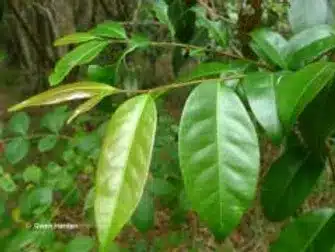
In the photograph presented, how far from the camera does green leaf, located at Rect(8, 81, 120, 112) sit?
46cm

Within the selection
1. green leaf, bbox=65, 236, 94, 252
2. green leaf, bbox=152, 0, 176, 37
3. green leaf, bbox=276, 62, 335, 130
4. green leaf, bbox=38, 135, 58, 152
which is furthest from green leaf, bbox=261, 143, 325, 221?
green leaf, bbox=38, 135, 58, 152

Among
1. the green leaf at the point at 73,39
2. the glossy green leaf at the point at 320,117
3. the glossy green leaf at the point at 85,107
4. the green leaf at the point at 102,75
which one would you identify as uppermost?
the glossy green leaf at the point at 85,107

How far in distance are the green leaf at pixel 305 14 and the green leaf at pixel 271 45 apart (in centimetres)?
3

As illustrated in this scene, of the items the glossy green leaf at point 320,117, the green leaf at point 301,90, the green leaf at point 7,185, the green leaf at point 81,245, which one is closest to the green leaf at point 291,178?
the glossy green leaf at point 320,117

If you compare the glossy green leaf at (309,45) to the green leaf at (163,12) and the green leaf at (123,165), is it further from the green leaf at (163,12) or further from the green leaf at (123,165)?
the green leaf at (163,12)

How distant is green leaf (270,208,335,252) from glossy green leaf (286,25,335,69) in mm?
189

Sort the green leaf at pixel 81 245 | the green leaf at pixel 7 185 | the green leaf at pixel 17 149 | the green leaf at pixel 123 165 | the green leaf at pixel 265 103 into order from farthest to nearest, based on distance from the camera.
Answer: the green leaf at pixel 7 185 < the green leaf at pixel 17 149 < the green leaf at pixel 81 245 < the green leaf at pixel 265 103 < the green leaf at pixel 123 165

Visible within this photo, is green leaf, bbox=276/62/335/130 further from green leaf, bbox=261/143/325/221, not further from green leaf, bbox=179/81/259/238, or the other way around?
green leaf, bbox=261/143/325/221

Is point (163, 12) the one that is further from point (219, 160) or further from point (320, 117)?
point (219, 160)

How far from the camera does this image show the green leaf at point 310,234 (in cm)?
67

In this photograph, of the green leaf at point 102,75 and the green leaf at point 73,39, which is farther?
the green leaf at point 102,75

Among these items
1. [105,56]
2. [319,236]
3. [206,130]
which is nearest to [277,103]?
[206,130]

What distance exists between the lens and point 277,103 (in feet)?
1.66

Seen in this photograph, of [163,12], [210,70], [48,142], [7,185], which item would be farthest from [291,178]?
[7,185]
